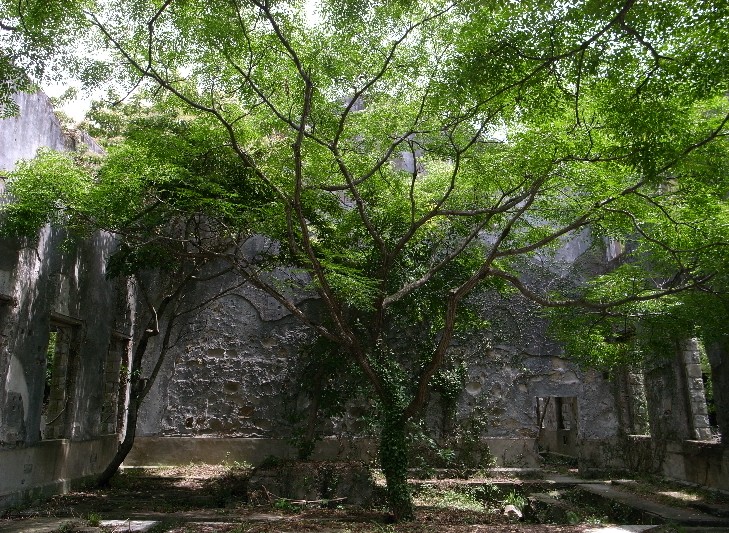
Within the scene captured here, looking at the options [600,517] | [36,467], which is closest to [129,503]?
[36,467]

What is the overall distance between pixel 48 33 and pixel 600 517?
7766mm

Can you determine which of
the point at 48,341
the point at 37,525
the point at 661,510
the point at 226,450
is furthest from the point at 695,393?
the point at 48,341

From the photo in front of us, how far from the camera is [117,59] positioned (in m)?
6.43

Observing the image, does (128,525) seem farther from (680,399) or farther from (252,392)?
(680,399)

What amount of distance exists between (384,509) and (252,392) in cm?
456

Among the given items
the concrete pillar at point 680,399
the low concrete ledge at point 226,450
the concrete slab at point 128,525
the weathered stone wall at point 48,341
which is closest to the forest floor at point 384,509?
the concrete slab at point 128,525

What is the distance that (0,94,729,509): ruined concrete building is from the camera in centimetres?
822

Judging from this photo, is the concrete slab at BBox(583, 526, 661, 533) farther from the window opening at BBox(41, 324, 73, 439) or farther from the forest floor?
the window opening at BBox(41, 324, 73, 439)

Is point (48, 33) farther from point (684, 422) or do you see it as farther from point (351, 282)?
point (684, 422)

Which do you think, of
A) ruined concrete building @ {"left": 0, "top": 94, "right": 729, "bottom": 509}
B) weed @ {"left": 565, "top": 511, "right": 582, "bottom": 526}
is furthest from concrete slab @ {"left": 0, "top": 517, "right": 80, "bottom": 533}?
weed @ {"left": 565, "top": 511, "right": 582, "bottom": 526}

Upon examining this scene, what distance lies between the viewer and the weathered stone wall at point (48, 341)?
6676 mm

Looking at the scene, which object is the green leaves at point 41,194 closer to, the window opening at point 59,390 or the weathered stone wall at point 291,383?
the window opening at point 59,390

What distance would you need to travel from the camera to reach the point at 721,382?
825 centimetres

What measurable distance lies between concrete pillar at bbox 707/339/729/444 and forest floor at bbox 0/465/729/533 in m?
0.87
